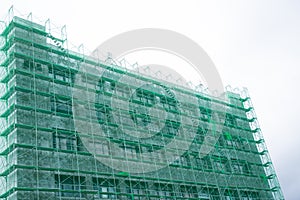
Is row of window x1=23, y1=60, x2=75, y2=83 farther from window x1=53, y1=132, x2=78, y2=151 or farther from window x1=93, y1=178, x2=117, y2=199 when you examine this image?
window x1=93, y1=178, x2=117, y2=199

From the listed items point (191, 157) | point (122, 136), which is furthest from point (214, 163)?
point (122, 136)

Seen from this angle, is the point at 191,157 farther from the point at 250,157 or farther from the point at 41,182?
the point at 41,182

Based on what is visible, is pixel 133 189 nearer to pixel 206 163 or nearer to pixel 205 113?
pixel 206 163

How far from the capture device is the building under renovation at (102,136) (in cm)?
2302

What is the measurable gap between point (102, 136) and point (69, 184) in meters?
4.69

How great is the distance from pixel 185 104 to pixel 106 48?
10.3 metres

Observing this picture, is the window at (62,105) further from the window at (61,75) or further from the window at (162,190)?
the window at (162,190)

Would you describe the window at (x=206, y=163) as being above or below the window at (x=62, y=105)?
below

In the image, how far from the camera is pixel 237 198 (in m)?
34.2

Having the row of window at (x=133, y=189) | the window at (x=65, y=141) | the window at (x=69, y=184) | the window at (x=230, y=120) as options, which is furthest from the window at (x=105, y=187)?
the window at (x=230, y=120)

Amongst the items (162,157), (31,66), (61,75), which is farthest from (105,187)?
(31,66)

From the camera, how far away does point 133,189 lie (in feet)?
87.8

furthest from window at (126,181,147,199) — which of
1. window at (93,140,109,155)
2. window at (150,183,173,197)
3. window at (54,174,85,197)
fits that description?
window at (54,174,85,197)

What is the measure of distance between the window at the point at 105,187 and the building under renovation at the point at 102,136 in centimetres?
7
